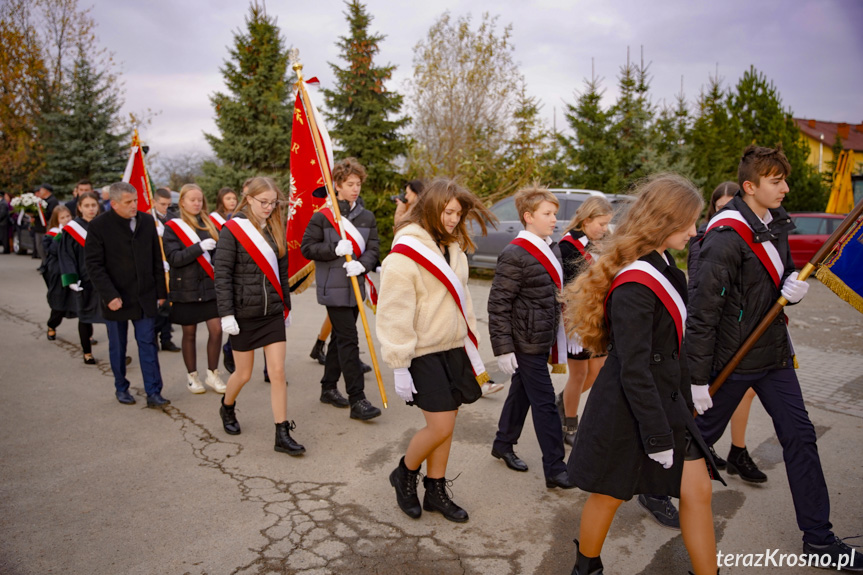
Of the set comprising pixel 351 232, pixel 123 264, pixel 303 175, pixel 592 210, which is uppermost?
pixel 303 175

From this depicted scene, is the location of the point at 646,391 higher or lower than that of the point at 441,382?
higher

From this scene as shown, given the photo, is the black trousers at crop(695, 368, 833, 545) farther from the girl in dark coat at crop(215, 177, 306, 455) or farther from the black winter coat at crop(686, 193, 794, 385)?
the girl in dark coat at crop(215, 177, 306, 455)

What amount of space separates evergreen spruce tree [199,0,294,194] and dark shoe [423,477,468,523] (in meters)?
15.4

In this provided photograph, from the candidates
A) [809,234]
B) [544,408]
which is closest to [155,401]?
[544,408]

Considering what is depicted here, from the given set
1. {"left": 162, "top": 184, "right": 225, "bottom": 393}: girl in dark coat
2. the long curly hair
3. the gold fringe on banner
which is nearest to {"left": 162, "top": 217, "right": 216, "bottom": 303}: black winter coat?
{"left": 162, "top": 184, "right": 225, "bottom": 393}: girl in dark coat

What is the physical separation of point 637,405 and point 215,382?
15.2ft

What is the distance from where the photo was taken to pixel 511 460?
14.0 ft

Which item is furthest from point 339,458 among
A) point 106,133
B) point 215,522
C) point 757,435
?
point 106,133

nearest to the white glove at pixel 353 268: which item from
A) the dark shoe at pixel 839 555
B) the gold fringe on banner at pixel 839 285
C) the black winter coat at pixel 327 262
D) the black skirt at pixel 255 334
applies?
the black winter coat at pixel 327 262

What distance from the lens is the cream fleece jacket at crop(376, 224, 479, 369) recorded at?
3266 mm

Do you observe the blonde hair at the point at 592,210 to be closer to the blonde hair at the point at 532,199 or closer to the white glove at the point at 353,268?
the blonde hair at the point at 532,199

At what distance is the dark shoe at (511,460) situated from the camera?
13.9 ft

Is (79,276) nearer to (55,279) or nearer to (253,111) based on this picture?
(55,279)

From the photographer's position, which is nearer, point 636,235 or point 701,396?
point 636,235
